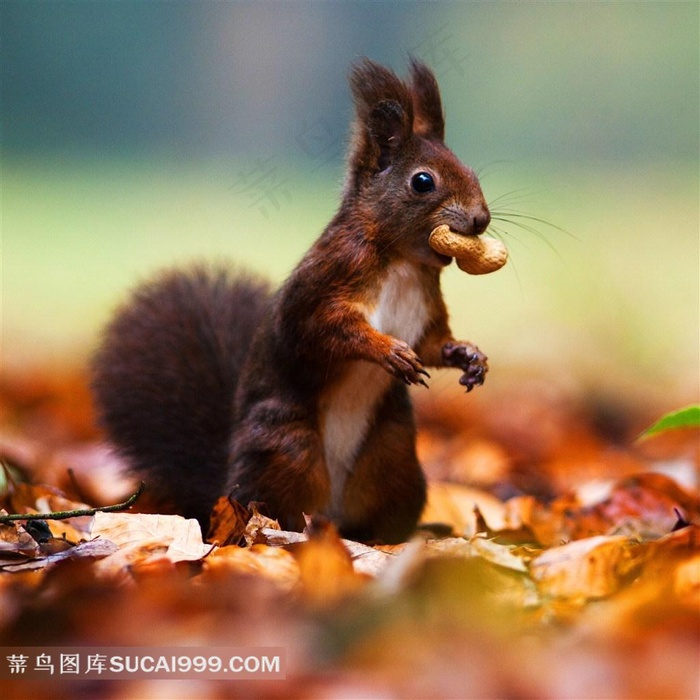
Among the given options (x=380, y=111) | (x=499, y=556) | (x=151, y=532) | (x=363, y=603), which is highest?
(x=380, y=111)

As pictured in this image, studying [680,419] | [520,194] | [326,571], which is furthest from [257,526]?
[520,194]

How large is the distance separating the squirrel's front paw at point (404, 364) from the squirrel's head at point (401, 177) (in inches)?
8.3

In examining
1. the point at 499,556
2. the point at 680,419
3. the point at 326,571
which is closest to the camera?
the point at 326,571

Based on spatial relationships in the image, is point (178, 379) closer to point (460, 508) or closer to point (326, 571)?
point (460, 508)

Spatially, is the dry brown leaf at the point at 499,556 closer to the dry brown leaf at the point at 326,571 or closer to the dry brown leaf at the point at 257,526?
the dry brown leaf at the point at 326,571

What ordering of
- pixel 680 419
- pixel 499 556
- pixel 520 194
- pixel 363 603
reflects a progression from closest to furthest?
pixel 363 603 < pixel 499 556 < pixel 680 419 < pixel 520 194

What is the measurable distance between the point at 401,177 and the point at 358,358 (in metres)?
0.36

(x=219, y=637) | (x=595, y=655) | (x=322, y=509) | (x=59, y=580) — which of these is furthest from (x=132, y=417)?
(x=595, y=655)

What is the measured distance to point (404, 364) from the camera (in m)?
1.78

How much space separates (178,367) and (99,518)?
70cm

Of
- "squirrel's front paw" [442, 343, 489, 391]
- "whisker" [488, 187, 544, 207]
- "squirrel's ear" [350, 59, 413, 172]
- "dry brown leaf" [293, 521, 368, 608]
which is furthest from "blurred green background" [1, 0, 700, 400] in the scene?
"dry brown leaf" [293, 521, 368, 608]

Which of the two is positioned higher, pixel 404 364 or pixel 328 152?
pixel 328 152

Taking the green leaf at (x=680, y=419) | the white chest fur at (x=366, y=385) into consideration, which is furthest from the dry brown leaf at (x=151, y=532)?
the green leaf at (x=680, y=419)

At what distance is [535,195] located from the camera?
3.26 m
